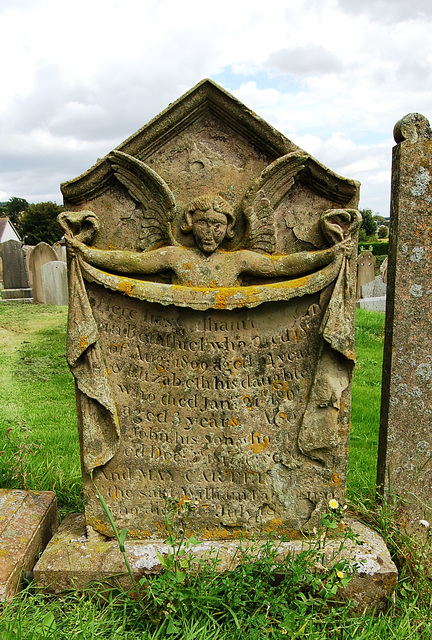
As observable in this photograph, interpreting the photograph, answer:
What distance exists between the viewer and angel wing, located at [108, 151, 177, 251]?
262 cm

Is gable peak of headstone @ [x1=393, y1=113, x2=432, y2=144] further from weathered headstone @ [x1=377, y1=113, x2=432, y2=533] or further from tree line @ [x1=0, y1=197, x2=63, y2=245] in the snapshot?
tree line @ [x1=0, y1=197, x2=63, y2=245]

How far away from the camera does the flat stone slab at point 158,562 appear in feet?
8.56

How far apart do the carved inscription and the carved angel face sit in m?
0.37

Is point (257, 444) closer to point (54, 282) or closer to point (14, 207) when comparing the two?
point (54, 282)

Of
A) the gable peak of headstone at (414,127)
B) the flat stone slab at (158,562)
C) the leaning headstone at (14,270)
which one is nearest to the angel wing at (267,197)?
the gable peak of headstone at (414,127)

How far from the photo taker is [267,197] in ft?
8.82

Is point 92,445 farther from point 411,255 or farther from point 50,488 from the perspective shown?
point 411,255

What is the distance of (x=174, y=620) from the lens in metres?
2.35

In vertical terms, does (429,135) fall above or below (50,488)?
above

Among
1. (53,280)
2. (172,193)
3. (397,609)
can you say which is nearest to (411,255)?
(172,193)

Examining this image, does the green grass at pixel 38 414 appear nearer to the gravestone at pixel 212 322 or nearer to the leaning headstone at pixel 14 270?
the gravestone at pixel 212 322

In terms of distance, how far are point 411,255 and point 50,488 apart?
2.97m

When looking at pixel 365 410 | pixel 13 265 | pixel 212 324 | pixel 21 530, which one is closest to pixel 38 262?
pixel 13 265

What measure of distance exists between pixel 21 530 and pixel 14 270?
12092mm
